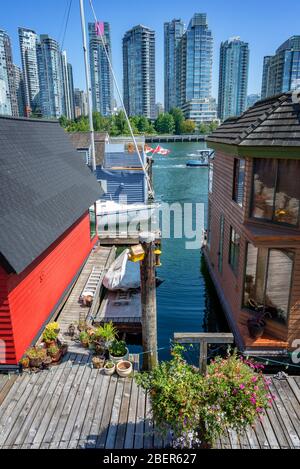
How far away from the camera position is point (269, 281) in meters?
9.27

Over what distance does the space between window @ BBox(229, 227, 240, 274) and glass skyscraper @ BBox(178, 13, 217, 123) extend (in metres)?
158

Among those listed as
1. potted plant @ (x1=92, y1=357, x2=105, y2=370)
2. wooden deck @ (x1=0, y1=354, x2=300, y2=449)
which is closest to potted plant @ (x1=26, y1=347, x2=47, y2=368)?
wooden deck @ (x1=0, y1=354, x2=300, y2=449)

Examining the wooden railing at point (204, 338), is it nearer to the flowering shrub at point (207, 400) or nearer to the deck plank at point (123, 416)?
the flowering shrub at point (207, 400)

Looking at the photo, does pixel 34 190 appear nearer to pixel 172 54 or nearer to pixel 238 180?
pixel 238 180

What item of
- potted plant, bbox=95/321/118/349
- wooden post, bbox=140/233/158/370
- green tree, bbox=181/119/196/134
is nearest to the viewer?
wooden post, bbox=140/233/158/370

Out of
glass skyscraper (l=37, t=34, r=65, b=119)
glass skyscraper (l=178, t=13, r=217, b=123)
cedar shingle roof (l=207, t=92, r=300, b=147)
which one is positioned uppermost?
glass skyscraper (l=178, t=13, r=217, b=123)

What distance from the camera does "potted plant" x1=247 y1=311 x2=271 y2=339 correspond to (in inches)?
358

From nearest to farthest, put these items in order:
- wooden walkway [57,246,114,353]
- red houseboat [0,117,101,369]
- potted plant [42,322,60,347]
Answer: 1. red houseboat [0,117,101,369]
2. potted plant [42,322,60,347]
3. wooden walkway [57,246,114,353]

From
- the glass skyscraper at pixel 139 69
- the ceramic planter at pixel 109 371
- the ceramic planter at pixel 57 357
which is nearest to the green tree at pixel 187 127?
the glass skyscraper at pixel 139 69

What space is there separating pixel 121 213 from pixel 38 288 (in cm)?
1512

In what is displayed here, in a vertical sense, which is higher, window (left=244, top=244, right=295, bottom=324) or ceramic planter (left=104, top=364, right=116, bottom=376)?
window (left=244, top=244, right=295, bottom=324)

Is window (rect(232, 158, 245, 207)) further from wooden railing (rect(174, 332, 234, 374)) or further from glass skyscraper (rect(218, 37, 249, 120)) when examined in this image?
glass skyscraper (rect(218, 37, 249, 120))

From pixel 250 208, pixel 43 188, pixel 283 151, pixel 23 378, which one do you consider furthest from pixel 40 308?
pixel 283 151

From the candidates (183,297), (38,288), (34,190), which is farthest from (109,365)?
(183,297)
